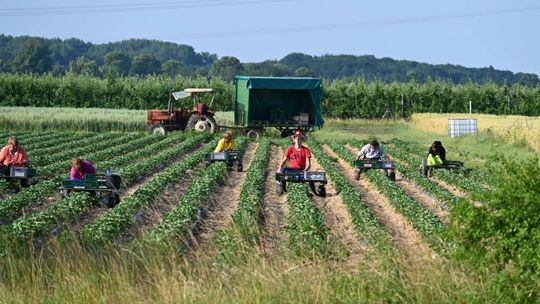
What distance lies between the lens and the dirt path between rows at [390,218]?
515 inches

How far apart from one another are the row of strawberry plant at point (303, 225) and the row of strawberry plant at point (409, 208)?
4.84ft

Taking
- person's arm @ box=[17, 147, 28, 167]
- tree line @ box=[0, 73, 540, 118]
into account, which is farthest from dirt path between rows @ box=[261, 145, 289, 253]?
tree line @ box=[0, 73, 540, 118]

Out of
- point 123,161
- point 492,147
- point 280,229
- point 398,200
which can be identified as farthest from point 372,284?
point 492,147

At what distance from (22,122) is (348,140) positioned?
16204mm

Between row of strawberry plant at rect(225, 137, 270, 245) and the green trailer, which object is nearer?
row of strawberry plant at rect(225, 137, 270, 245)

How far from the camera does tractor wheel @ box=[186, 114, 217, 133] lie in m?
38.7

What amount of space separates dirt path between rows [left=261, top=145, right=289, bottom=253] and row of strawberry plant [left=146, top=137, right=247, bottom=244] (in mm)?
1078

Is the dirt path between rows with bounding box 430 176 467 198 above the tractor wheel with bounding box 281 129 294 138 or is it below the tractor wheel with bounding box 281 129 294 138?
below

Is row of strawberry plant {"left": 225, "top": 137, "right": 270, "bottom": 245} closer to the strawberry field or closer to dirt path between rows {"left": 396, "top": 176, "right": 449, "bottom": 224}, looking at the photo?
the strawberry field

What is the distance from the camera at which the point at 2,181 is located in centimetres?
2044

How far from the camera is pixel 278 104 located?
135 feet

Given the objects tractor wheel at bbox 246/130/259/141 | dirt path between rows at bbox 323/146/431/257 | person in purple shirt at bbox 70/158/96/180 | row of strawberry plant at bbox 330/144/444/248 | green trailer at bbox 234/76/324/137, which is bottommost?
dirt path between rows at bbox 323/146/431/257

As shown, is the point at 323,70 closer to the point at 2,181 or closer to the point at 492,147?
the point at 492,147

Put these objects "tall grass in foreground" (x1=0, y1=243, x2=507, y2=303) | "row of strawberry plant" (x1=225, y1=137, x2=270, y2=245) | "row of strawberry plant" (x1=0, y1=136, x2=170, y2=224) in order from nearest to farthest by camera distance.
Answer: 1. "tall grass in foreground" (x1=0, y1=243, x2=507, y2=303)
2. "row of strawberry plant" (x1=225, y1=137, x2=270, y2=245)
3. "row of strawberry plant" (x1=0, y1=136, x2=170, y2=224)
